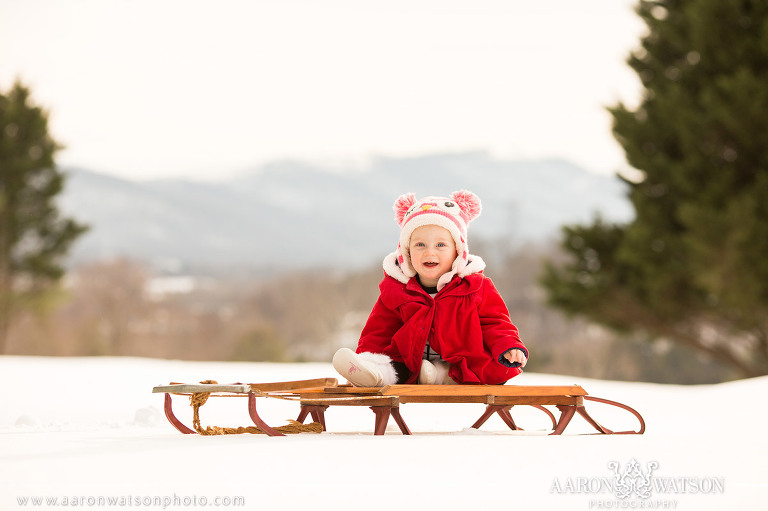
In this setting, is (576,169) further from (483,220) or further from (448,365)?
(448,365)

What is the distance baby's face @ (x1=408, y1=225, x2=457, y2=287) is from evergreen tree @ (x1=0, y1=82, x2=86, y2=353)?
1586cm

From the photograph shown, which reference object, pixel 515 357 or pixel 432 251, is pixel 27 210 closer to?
A: pixel 432 251

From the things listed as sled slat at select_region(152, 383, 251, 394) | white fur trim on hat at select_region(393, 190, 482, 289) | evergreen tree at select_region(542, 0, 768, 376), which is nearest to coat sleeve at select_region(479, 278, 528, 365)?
white fur trim on hat at select_region(393, 190, 482, 289)

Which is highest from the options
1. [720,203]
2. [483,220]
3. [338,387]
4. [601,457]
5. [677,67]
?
[483,220]

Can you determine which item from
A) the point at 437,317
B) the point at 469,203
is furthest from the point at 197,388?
the point at 469,203

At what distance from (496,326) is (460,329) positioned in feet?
0.50

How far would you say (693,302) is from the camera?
1402cm

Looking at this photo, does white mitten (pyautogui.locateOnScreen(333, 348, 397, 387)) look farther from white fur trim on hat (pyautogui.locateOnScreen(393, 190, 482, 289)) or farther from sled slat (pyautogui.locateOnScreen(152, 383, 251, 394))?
white fur trim on hat (pyautogui.locateOnScreen(393, 190, 482, 289))

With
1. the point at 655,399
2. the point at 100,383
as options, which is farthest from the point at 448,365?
the point at 100,383

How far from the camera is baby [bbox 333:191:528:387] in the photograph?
356cm

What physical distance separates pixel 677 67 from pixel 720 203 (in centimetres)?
280

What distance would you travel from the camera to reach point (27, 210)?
18.5 m

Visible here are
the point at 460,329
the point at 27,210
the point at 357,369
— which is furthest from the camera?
the point at 27,210

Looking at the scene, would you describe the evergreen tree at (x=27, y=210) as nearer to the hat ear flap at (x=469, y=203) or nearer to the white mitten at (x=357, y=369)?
the hat ear flap at (x=469, y=203)
